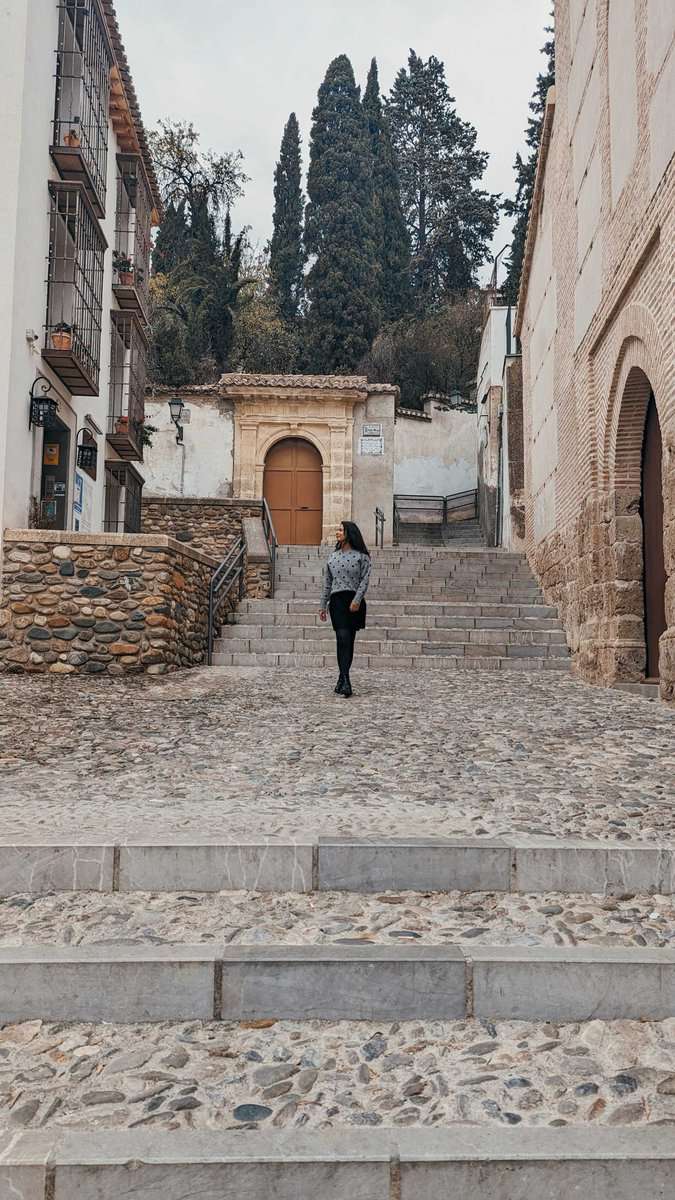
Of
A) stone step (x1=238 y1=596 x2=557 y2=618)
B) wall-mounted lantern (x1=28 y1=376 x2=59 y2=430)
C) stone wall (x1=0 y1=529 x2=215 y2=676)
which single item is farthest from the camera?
stone step (x1=238 y1=596 x2=557 y2=618)

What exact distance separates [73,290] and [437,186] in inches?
1247

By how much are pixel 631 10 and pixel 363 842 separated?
8090 mm

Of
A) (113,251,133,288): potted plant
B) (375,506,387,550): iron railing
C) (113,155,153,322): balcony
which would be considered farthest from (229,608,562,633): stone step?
(375,506,387,550): iron railing

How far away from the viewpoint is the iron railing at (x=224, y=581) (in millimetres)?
10000

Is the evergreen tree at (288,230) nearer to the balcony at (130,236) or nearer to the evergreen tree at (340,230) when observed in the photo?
the evergreen tree at (340,230)

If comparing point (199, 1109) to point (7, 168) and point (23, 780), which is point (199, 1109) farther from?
point (7, 168)

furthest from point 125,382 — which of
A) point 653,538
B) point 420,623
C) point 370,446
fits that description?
point 653,538

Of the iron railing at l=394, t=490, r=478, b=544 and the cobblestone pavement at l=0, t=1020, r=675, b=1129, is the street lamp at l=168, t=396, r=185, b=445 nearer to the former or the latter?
the iron railing at l=394, t=490, r=478, b=544

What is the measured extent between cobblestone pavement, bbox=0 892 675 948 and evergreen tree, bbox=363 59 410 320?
3193cm

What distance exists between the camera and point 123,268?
47.0ft

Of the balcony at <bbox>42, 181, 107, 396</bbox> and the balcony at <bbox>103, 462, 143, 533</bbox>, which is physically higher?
the balcony at <bbox>42, 181, 107, 396</bbox>

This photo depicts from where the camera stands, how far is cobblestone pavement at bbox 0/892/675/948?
2.39 m

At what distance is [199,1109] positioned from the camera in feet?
5.70

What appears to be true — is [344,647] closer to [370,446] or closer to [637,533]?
[637,533]
